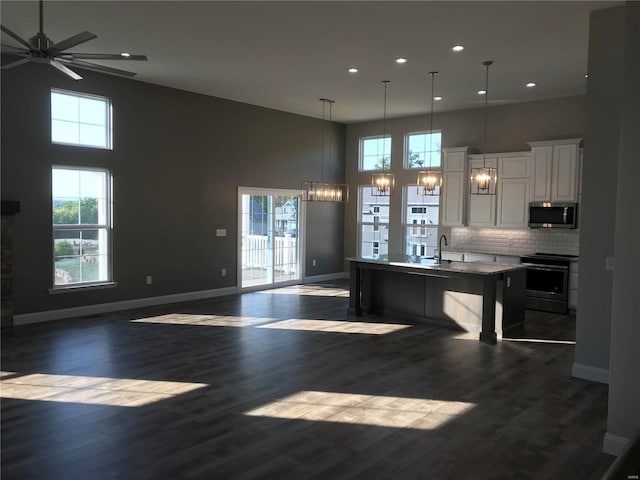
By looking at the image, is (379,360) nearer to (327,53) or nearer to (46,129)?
(327,53)

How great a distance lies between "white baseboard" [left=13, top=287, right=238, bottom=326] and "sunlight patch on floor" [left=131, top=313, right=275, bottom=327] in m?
0.81

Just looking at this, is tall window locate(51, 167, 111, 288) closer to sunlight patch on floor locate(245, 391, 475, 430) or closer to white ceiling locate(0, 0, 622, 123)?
white ceiling locate(0, 0, 622, 123)

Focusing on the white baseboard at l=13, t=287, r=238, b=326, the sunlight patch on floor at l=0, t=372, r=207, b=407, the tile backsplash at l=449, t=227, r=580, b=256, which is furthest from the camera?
the tile backsplash at l=449, t=227, r=580, b=256

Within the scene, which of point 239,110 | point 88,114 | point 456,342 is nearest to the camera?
point 456,342

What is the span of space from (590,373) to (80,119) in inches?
281

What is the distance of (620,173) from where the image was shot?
10.3ft

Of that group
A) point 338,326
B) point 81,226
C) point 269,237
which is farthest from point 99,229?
point 338,326

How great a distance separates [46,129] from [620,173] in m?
6.71

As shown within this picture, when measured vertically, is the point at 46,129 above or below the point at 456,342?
above

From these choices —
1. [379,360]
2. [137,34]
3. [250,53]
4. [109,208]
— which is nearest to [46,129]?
[109,208]

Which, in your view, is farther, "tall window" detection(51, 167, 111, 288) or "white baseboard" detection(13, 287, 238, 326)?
"tall window" detection(51, 167, 111, 288)

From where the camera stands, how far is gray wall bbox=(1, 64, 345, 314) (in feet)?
21.4

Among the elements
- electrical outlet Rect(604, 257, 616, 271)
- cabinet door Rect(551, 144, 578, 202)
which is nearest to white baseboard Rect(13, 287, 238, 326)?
cabinet door Rect(551, 144, 578, 202)

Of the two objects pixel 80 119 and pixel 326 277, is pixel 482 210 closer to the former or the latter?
pixel 326 277
